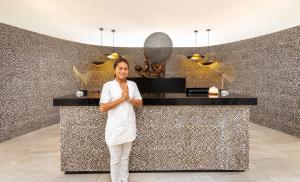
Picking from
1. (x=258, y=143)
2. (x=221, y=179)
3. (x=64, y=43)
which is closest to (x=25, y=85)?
(x=64, y=43)

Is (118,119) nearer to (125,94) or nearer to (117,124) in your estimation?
(117,124)

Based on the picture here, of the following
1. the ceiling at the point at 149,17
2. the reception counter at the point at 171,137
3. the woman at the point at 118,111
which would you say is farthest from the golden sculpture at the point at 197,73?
the woman at the point at 118,111

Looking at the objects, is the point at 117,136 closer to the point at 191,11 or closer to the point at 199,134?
the point at 199,134

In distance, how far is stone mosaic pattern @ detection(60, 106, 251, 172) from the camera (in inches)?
108

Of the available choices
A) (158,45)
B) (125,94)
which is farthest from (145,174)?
(158,45)

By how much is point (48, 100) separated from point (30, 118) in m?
0.70

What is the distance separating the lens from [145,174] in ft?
9.19

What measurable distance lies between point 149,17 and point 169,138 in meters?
4.50

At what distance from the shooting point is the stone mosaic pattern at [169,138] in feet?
9.01

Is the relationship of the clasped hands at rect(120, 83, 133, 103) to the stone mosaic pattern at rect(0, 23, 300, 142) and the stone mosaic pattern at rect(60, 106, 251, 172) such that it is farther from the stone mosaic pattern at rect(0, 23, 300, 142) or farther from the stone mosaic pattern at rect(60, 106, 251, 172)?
the stone mosaic pattern at rect(0, 23, 300, 142)

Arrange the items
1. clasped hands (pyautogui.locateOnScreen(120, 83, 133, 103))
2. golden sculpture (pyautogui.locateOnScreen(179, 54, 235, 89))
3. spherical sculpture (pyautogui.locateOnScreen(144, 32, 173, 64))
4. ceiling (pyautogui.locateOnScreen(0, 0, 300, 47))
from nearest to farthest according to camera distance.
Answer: clasped hands (pyautogui.locateOnScreen(120, 83, 133, 103)) < spherical sculpture (pyautogui.locateOnScreen(144, 32, 173, 64)) < ceiling (pyautogui.locateOnScreen(0, 0, 300, 47)) < golden sculpture (pyautogui.locateOnScreen(179, 54, 235, 89))

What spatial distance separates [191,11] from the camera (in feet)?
19.5

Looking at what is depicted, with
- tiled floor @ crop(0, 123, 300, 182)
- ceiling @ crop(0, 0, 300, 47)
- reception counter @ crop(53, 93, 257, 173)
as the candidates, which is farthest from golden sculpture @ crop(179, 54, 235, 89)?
reception counter @ crop(53, 93, 257, 173)

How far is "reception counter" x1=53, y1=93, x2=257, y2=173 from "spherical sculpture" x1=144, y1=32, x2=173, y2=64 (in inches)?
42.0
